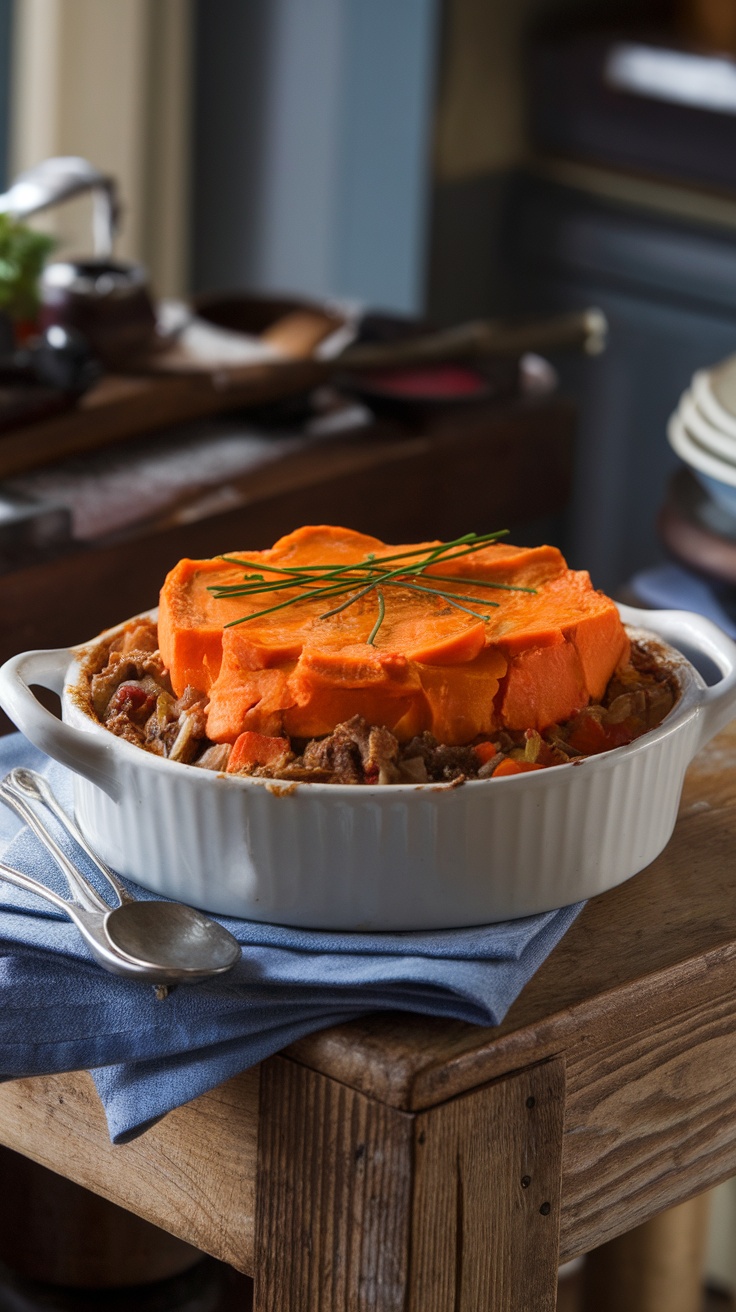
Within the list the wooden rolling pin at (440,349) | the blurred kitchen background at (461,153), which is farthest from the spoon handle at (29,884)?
the blurred kitchen background at (461,153)

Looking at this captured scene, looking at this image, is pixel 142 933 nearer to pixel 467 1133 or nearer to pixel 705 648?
pixel 467 1133

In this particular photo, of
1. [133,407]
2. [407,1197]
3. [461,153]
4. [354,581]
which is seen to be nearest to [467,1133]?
[407,1197]

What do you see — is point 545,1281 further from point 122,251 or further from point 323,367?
point 122,251

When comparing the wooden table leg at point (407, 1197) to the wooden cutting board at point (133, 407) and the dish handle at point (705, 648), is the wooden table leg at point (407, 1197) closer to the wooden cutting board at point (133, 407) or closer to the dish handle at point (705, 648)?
the dish handle at point (705, 648)

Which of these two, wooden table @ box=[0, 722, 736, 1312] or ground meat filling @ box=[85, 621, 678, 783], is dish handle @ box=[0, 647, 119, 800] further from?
wooden table @ box=[0, 722, 736, 1312]

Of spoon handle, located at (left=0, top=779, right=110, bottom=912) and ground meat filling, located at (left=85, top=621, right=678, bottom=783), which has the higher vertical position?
ground meat filling, located at (left=85, top=621, right=678, bottom=783)

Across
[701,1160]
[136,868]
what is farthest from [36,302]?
[701,1160]

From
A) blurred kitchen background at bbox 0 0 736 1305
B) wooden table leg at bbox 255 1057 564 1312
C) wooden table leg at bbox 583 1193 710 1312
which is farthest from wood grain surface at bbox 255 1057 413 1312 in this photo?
blurred kitchen background at bbox 0 0 736 1305
